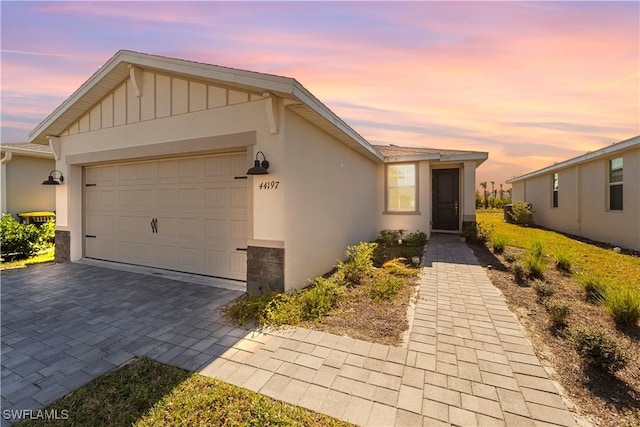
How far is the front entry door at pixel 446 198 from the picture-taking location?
11.1 meters

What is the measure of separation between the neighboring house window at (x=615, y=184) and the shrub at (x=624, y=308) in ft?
26.3

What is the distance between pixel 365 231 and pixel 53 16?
8.45m

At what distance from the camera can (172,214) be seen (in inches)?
234

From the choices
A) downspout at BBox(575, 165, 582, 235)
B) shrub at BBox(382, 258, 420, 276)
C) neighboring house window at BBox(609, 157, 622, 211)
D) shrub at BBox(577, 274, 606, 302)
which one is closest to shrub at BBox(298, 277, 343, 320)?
shrub at BBox(382, 258, 420, 276)

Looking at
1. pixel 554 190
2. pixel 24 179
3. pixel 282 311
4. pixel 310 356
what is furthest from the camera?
pixel 554 190

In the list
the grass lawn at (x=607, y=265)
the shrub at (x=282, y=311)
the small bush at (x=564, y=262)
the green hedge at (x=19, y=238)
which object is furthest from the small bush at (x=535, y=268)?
the green hedge at (x=19, y=238)

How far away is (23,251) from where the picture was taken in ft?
26.3

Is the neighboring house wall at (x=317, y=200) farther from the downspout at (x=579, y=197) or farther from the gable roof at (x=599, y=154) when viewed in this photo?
the downspout at (x=579, y=197)

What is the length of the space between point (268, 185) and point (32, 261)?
310 inches

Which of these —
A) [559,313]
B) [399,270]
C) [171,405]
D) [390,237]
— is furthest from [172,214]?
[559,313]

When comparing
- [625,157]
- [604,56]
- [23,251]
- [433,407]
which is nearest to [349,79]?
[604,56]

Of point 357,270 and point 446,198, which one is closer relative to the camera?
point 357,270

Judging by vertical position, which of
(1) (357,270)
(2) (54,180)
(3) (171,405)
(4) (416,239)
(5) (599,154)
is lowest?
(3) (171,405)

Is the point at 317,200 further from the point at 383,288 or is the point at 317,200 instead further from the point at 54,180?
the point at 54,180
